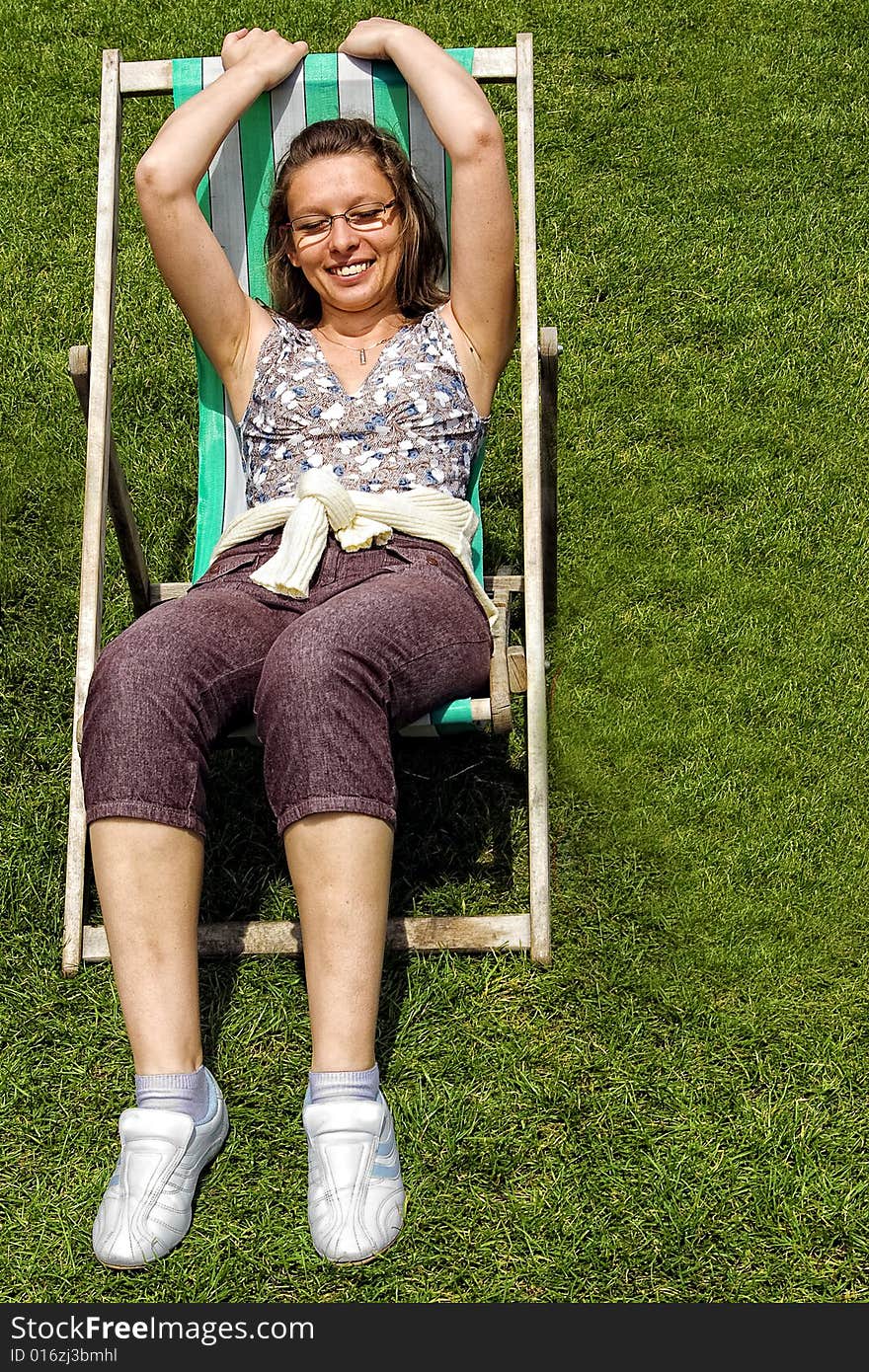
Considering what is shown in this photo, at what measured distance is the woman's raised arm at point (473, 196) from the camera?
3.44 metres

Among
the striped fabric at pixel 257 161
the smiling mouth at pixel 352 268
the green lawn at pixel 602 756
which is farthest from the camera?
the striped fabric at pixel 257 161

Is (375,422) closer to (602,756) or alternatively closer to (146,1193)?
(602,756)

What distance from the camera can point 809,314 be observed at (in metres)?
4.97

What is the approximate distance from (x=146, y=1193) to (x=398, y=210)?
7.75ft

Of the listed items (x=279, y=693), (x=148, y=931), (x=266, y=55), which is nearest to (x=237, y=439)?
(x=266, y=55)

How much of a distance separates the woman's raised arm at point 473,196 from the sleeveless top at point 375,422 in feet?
0.34

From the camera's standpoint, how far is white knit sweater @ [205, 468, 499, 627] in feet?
10.6

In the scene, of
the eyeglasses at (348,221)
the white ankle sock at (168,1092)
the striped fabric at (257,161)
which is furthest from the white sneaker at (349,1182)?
the eyeglasses at (348,221)

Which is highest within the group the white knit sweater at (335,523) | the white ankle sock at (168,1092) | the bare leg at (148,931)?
the white knit sweater at (335,523)

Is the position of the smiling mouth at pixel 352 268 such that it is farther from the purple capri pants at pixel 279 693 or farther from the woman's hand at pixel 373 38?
the purple capri pants at pixel 279 693

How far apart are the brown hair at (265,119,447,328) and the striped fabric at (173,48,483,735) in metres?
0.07

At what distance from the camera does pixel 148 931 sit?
9.37 feet

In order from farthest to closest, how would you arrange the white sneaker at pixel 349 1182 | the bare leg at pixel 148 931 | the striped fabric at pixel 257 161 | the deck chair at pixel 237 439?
the striped fabric at pixel 257 161, the deck chair at pixel 237 439, the bare leg at pixel 148 931, the white sneaker at pixel 349 1182

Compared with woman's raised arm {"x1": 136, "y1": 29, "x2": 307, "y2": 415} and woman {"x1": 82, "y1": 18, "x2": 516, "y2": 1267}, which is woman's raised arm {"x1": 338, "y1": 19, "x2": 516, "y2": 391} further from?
woman's raised arm {"x1": 136, "y1": 29, "x2": 307, "y2": 415}
